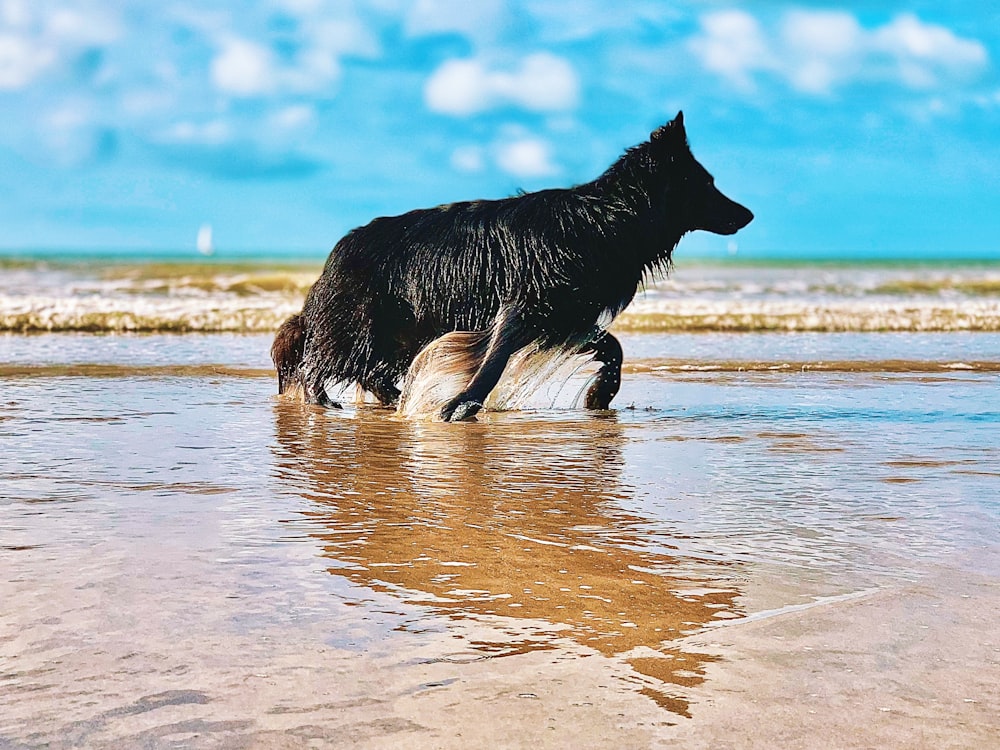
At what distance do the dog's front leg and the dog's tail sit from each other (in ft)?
5.65

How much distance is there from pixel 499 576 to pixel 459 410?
13.4ft

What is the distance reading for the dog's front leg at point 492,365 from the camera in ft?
26.1

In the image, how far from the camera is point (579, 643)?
3191 mm

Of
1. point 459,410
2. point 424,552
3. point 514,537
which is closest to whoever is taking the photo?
point 424,552

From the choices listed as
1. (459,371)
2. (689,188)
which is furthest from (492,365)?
(689,188)

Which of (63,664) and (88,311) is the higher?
(88,311)

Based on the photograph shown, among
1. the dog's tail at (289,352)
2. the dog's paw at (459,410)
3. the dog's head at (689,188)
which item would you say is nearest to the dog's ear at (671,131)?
the dog's head at (689,188)

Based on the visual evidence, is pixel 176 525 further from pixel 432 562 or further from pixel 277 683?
pixel 277 683

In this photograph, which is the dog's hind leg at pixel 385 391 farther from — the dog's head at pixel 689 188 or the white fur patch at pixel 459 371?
the dog's head at pixel 689 188

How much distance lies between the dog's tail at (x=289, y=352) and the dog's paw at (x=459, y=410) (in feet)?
5.50

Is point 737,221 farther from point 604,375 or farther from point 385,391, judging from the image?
point 385,391

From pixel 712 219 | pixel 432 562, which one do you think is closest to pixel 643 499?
pixel 432 562

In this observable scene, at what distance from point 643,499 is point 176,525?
1.93 meters

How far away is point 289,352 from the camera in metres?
9.24
